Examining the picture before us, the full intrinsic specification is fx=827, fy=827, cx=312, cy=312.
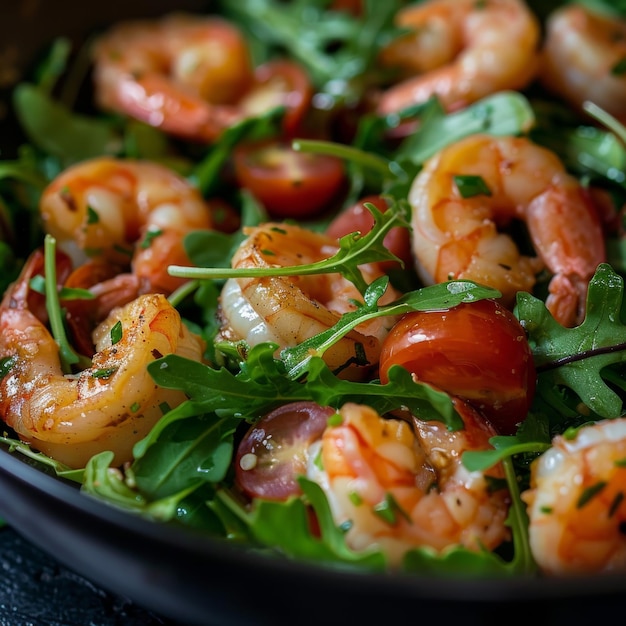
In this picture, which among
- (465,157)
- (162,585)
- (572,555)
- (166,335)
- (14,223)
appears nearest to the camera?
(162,585)

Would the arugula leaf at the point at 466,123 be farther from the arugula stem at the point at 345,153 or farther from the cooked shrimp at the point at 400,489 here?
the cooked shrimp at the point at 400,489

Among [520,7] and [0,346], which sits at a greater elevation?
[520,7]

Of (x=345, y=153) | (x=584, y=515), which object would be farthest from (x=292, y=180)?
(x=584, y=515)

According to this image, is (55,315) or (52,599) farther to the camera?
(55,315)

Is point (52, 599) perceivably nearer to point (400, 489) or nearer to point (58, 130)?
point (400, 489)

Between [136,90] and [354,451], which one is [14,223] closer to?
[136,90]

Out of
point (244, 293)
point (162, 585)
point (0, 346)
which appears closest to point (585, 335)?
point (244, 293)
